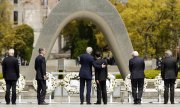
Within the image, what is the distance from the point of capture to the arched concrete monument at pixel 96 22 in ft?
85.6

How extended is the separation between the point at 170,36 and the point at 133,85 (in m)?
32.3

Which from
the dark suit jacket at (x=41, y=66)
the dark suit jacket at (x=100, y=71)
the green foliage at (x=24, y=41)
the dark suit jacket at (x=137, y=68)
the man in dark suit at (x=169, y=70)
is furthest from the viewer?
the green foliage at (x=24, y=41)

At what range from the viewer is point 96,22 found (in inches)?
1049

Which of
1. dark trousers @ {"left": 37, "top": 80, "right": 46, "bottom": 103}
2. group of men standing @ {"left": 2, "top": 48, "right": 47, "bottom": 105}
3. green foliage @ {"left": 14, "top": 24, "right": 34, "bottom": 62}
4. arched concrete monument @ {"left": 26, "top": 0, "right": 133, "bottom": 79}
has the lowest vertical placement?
dark trousers @ {"left": 37, "top": 80, "right": 46, "bottom": 103}

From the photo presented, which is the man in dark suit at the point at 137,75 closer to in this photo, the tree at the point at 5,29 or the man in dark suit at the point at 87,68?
the man in dark suit at the point at 87,68

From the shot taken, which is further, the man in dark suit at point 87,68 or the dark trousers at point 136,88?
the dark trousers at point 136,88

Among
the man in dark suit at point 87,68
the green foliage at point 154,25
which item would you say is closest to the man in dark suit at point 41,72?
the man in dark suit at point 87,68

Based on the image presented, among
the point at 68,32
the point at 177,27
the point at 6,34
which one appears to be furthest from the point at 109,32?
the point at 68,32

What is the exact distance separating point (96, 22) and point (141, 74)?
7.95 metres

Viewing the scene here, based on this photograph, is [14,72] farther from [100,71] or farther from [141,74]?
[141,74]

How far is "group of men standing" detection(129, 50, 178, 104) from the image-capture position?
19.1 meters

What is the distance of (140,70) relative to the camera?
19.1 metres

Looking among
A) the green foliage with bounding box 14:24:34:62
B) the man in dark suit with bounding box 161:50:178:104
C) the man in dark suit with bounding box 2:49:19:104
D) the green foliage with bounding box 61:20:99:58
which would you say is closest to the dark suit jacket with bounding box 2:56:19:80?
the man in dark suit with bounding box 2:49:19:104

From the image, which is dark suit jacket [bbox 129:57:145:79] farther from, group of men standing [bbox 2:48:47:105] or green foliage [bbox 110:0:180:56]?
green foliage [bbox 110:0:180:56]
